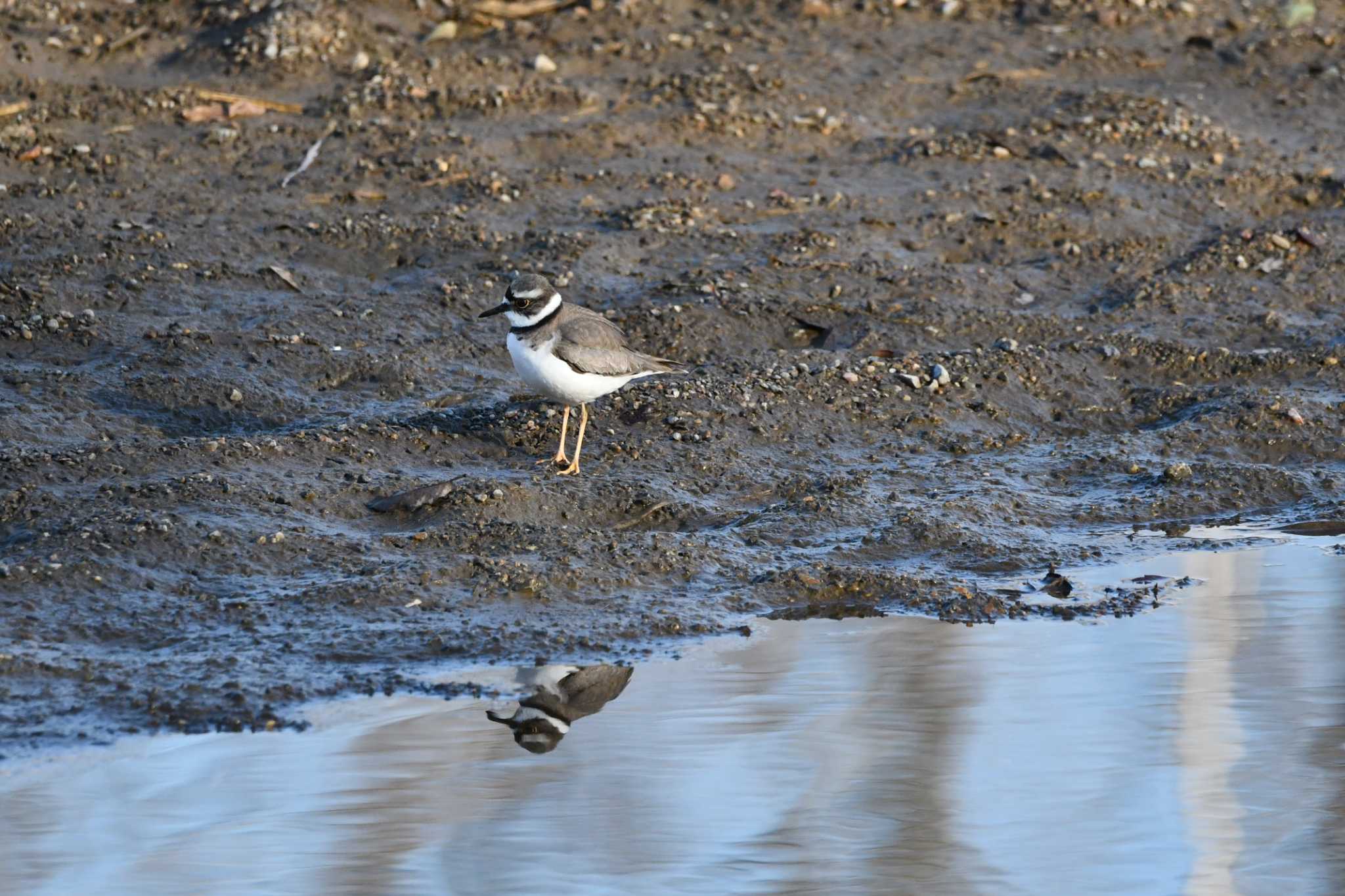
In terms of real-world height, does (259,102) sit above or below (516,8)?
below

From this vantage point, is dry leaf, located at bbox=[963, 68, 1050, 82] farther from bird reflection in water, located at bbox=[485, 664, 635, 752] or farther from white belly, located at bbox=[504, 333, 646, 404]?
bird reflection in water, located at bbox=[485, 664, 635, 752]

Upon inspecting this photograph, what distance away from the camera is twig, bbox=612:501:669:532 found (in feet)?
21.4

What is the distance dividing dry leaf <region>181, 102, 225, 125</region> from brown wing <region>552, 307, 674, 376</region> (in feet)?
12.2

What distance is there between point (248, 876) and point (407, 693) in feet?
3.56

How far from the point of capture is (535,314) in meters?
6.96

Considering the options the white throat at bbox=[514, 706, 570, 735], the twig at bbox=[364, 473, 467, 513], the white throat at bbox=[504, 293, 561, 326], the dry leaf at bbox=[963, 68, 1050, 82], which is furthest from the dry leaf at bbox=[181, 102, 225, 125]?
the white throat at bbox=[514, 706, 570, 735]

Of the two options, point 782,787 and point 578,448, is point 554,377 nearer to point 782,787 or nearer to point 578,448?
point 578,448

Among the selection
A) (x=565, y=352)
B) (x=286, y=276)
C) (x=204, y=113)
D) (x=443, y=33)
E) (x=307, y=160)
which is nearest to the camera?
(x=565, y=352)

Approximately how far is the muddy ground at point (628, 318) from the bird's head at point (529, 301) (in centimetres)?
53

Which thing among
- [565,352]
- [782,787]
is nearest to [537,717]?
[782,787]

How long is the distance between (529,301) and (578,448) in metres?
0.66

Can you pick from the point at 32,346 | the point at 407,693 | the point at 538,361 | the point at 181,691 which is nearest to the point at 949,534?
the point at 538,361

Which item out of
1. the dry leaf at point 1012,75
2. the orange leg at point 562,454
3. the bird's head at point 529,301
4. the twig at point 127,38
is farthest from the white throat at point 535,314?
the dry leaf at point 1012,75

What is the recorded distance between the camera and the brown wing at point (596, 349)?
673cm
